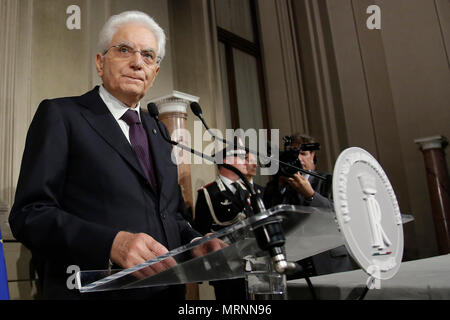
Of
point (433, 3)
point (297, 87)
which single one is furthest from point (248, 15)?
point (433, 3)

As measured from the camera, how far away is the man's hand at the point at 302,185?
2043mm

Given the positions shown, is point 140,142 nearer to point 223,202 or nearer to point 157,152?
point 157,152

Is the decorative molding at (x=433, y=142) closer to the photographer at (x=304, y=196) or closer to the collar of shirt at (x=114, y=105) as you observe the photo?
the photographer at (x=304, y=196)

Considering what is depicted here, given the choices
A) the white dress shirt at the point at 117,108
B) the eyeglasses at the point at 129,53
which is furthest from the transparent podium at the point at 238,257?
the eyeglasses at the point at 129,53

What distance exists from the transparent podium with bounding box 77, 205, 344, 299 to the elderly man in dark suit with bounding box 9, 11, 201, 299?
8 centimetres

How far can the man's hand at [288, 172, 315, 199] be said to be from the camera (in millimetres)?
2043

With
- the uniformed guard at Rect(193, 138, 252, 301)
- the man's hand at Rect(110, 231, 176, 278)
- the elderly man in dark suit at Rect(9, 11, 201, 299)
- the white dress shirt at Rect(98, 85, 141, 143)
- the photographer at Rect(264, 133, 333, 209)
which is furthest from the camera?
the uniformed guard at Rect(193, 138, 252, 301)

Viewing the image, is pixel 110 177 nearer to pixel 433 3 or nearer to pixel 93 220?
pixel 93 220

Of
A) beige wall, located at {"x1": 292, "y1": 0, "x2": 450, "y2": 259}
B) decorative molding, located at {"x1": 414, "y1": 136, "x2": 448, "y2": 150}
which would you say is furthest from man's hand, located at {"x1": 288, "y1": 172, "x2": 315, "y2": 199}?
beige wall, located at {"x1": 292, "y1": 0, "x2": 450, "y2": 259}

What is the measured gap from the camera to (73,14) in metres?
3.02

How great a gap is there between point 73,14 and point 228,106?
2505mm

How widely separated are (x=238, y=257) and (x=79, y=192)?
538mm

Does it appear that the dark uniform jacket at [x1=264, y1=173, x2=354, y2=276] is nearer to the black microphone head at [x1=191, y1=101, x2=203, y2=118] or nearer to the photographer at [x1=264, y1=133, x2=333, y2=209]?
the photographer at [x1=264, y1=133, x2=333, y2=209]
